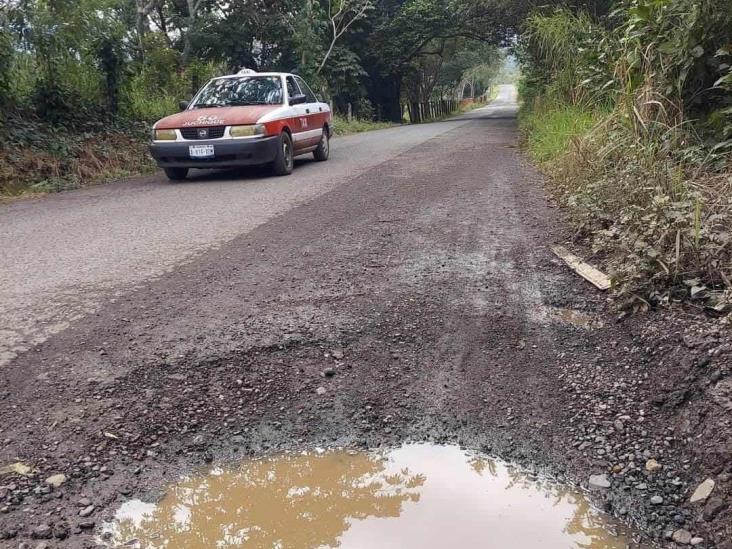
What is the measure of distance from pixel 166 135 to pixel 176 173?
624 mm

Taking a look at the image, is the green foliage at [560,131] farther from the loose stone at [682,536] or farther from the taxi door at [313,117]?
the loose stone at [682,536]

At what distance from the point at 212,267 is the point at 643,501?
323 cm

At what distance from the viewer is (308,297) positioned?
3803mm

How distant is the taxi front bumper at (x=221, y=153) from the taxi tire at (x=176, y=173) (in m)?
0.22

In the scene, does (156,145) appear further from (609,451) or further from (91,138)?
(609,451)

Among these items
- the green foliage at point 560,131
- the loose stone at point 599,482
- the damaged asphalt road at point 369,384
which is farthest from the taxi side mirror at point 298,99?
the loose stone at point 599,482

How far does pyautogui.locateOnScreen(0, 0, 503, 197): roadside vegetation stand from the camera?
9.37 meters

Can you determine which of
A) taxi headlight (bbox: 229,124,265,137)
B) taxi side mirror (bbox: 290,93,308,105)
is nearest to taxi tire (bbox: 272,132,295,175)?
taxi headlight (bbox: 229,124,265,137)

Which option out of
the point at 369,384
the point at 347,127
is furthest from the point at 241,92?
the point at 347,127

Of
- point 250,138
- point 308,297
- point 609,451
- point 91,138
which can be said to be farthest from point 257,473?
point 91,138

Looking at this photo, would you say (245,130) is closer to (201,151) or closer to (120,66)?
(201,151)

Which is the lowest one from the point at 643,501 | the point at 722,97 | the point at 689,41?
the point at 643,501

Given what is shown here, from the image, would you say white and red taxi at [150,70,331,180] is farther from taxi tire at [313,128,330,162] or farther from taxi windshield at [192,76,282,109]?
taxi tire at [313,128,330,162]

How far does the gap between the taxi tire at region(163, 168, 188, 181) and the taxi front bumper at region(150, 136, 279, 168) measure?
0.22m
